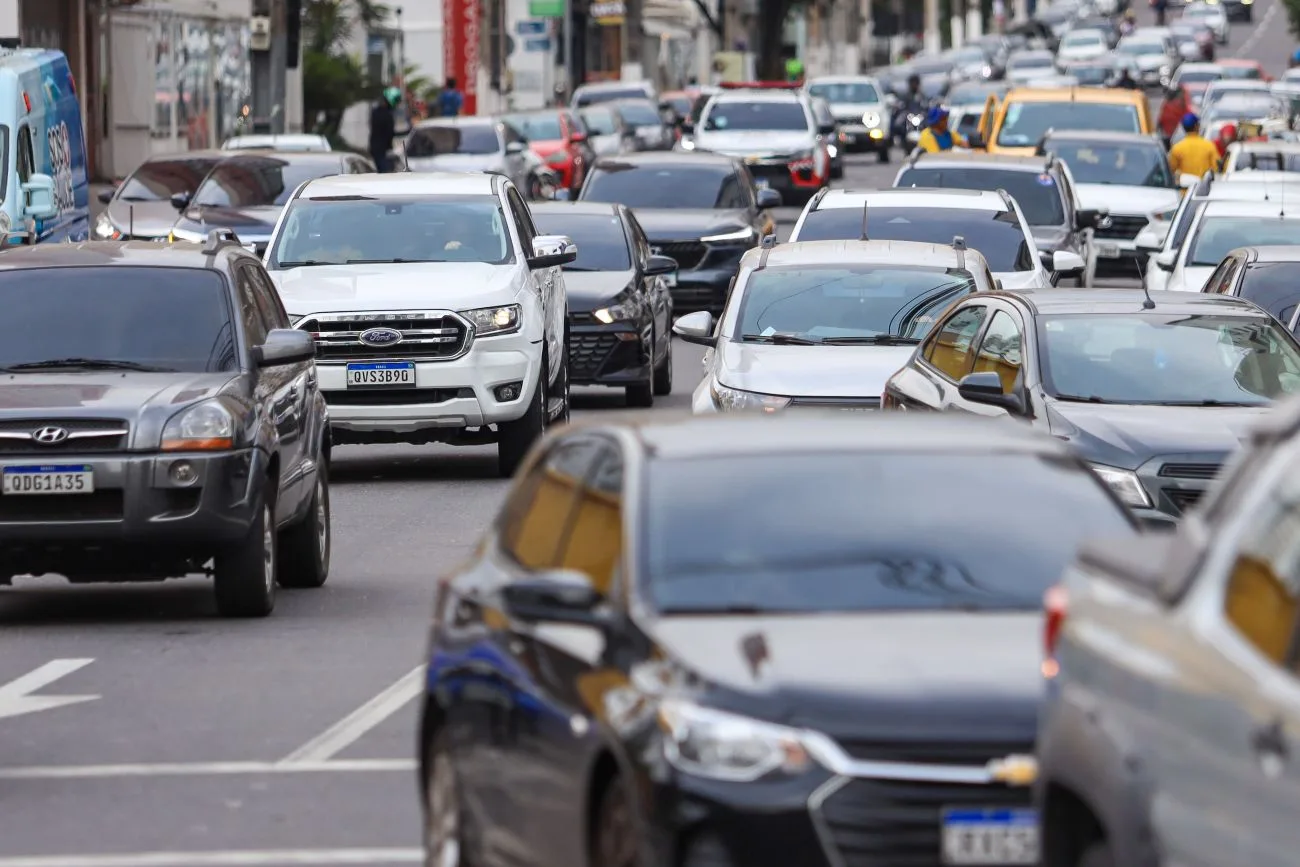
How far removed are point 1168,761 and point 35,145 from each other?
72.5 feet

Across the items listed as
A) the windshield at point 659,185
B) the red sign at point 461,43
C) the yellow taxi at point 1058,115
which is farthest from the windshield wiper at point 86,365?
the red sign at point 461,43

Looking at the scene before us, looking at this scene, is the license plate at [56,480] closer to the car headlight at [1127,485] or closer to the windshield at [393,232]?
the car headlight at [1127,485]

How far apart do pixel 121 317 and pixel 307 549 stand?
1.42 m

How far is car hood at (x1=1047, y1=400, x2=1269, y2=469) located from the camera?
40.8ft

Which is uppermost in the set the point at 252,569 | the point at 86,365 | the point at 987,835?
the point at 86,365

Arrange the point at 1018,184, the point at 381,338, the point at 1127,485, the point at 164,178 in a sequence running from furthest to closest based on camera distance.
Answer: the point at 164,178
the point at 1018,184
the point at 381,338
the point at 1127,485

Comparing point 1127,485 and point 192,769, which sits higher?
point 1127,485

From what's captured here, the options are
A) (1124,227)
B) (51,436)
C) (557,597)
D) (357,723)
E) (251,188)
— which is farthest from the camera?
(1124,227)

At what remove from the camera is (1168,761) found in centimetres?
514

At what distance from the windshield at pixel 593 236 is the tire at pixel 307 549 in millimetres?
9270

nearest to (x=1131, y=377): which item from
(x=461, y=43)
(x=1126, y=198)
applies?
(x=1126, y=198)

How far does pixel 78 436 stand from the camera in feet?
40.8

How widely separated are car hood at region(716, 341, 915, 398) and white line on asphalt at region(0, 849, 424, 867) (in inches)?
313

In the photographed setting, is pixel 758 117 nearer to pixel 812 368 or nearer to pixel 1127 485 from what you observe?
pixel 812 368
